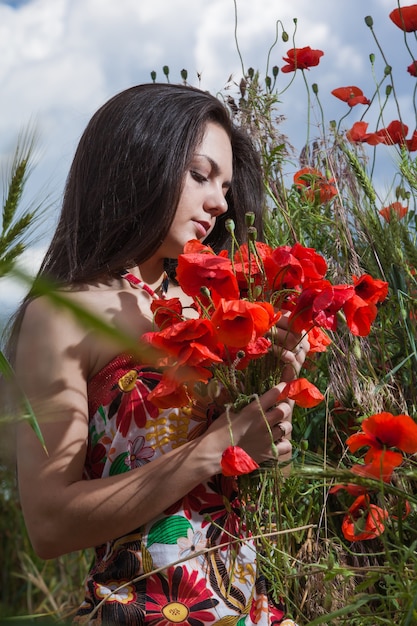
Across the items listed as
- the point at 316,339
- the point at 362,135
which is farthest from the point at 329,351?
the point at 362,135

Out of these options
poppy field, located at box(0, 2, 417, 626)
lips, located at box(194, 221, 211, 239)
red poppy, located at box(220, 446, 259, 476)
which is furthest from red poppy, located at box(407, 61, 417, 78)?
red poppy, located at box(220, 446, 259, 476)

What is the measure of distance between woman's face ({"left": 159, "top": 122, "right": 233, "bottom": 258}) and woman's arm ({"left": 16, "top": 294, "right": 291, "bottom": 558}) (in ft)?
0.82

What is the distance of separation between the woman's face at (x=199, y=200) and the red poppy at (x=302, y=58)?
61 centimetres

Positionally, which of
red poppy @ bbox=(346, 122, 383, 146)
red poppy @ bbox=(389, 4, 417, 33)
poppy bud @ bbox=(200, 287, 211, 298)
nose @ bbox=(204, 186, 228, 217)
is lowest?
poppy bud @ bbox=(200, 287, 211, 298)

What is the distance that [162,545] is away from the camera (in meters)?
1.22

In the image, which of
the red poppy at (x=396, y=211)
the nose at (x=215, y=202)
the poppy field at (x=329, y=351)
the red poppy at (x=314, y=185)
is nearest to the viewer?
the poppy field at (x=329, y=351)

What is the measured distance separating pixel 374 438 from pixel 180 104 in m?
0.84

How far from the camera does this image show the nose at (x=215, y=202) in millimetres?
1417

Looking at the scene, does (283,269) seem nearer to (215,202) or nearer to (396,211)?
(215,202)

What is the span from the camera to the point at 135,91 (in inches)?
62.1

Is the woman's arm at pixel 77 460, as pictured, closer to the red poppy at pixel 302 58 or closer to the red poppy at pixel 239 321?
the red poppy at pixel 239 321

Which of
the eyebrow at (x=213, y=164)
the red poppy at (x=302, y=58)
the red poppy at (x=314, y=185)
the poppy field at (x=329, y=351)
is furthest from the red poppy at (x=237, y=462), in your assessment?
the red poppy at (x=302, y=58)

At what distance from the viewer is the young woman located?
3.88ft

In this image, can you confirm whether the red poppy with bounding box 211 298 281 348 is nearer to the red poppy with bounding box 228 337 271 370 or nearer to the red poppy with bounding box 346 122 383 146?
the red poppy with bounding box 228 337 271 370
